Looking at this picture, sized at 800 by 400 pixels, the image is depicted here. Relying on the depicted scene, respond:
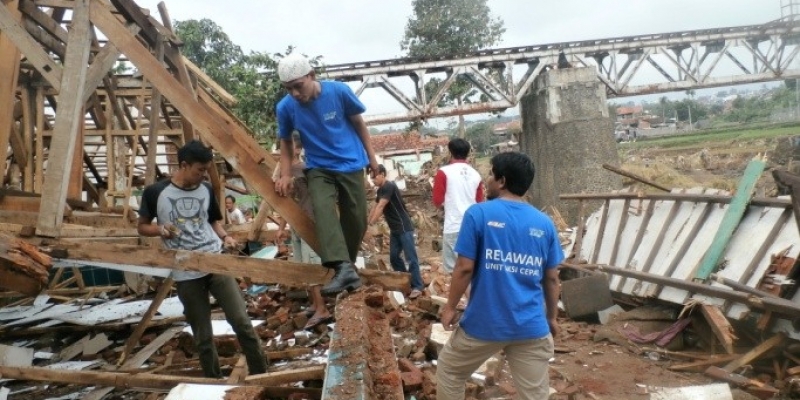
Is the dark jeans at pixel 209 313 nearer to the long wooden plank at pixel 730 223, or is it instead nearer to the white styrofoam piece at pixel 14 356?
the white styrofoam piece at pixel 14 356

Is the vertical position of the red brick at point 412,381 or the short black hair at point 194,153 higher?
the short black hair at point 194,153


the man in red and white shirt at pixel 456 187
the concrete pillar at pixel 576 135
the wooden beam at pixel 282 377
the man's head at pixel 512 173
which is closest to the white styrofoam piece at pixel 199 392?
the wooden beam at pixel 282 377

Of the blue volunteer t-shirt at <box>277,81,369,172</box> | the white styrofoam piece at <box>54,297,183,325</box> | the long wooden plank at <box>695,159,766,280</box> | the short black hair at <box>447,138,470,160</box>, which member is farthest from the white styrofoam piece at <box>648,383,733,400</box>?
the white styrofoam piece at <box>54,297,183,325</box>

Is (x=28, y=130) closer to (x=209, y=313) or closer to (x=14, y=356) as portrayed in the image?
(x=14, y=356)

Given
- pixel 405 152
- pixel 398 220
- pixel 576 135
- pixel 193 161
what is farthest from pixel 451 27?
pixel 193 161

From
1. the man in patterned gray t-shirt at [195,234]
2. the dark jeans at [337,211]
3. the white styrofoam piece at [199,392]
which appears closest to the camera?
the white styrofoam piece at [199,392]

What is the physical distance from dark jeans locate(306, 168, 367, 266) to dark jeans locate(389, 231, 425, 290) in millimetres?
3367

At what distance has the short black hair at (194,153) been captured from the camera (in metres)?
3.54

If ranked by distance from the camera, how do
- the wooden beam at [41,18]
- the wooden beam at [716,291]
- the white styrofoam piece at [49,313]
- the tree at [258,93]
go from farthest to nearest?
1. the tree at [258,93]
2. the white styrofoam piece at [49,313]
3. the wooden beam at [716,291]
4. the wooden beam at [41,18]

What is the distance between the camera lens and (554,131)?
504 inches

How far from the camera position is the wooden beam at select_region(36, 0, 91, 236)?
3.06 meters

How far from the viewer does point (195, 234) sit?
3721 millimetres

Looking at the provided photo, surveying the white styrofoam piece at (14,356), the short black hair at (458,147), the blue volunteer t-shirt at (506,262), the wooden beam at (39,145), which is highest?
the wooden beam at (39,145)

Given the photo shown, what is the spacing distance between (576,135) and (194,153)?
10.7 metres
